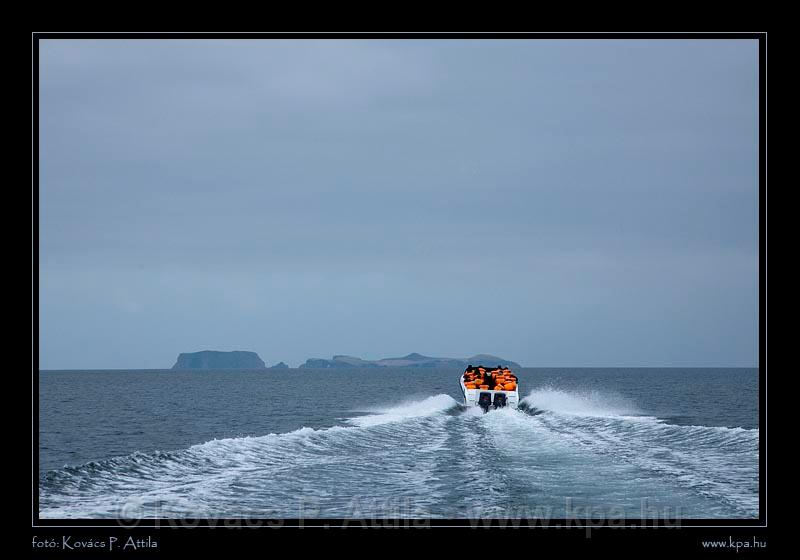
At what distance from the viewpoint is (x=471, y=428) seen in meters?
30.2

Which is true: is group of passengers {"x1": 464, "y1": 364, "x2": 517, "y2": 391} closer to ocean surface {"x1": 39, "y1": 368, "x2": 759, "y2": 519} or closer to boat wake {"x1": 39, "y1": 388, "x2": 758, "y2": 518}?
ocean surface {"x1": 39, "y1": 368, "x2": 759, "y2": 519}

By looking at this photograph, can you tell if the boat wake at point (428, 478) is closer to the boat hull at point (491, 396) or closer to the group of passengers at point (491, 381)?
the boat hull at point (491, 396)

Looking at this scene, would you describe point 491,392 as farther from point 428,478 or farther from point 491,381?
point 428,478

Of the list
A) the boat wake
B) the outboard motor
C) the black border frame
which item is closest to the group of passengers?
the outboard motor

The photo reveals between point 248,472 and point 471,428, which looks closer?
point 248,472

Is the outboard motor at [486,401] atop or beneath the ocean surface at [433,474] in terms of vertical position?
beneath
